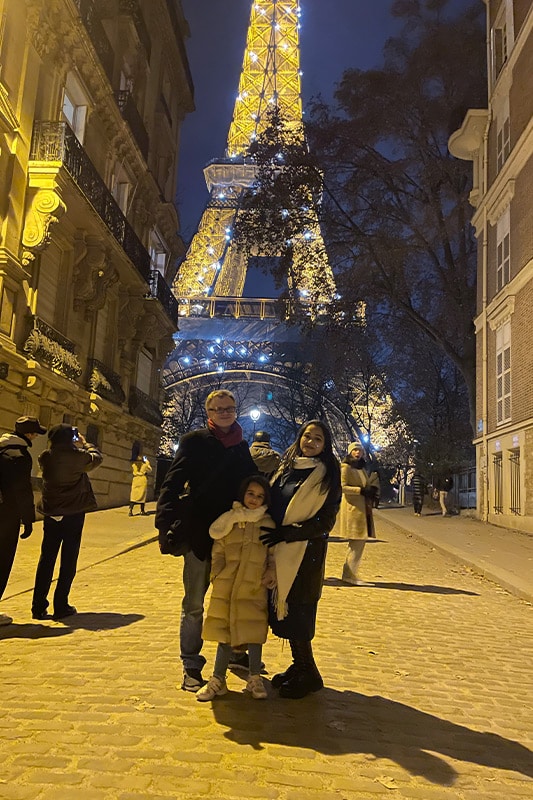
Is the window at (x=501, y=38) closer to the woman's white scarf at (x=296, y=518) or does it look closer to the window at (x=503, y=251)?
the window at (x=503, y=251)

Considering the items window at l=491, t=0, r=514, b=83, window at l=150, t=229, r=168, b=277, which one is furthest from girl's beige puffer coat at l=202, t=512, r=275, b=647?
window at l=150, t=229, r=168, b=277

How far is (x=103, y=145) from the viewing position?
19.1 metres

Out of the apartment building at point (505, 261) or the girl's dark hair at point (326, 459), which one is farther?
the apartment building at point (505, 261)

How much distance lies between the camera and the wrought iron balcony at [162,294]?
80.1ft

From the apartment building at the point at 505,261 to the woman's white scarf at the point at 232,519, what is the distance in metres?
14.3

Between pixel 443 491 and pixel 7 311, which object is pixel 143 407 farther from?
pixel 443 491

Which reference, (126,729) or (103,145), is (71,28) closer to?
(103,145)

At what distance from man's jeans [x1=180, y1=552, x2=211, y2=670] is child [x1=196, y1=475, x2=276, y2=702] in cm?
21

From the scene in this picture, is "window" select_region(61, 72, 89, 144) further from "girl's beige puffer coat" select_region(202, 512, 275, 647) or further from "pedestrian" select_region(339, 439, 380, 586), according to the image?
"girl's beige puffer coat" select_region(202, 512, 275, 647)

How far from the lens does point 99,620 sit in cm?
581

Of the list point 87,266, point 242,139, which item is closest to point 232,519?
point 87,266

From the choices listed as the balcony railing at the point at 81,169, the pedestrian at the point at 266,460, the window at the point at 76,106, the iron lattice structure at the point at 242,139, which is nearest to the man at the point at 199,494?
the pedestrian at the point at 266,460

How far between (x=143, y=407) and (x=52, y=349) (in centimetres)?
975

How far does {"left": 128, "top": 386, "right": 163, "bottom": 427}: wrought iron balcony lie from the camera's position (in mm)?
22734
